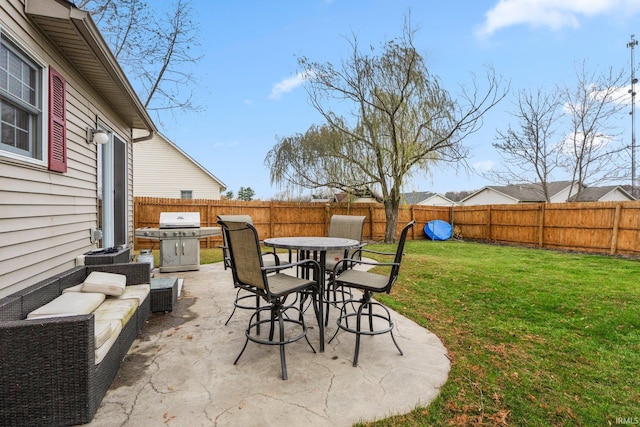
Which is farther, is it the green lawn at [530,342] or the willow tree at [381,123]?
the willow tree at [381,123]

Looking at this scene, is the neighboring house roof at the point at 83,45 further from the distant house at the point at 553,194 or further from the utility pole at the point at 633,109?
the distant house at the point at 553,194

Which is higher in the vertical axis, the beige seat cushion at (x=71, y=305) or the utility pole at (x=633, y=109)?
the utility pole at (x=633, y=109)

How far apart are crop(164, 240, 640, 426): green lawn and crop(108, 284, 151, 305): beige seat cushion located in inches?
88.2

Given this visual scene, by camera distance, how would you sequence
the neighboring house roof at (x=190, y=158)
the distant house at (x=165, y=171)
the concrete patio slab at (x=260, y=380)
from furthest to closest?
the distant house at (x=165, y=171)
the neighboring house roof at (x=190, y=158)
the concrete patio slab at (x=260, y=380)

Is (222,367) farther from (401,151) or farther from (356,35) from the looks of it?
(356,35)

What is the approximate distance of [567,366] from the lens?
7.91 ft

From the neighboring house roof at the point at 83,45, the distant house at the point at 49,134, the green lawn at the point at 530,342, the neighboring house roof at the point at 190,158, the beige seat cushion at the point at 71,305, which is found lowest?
the green lawn at the point at 530,342

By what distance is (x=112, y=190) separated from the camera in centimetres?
462

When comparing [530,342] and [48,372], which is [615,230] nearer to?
[530,342]

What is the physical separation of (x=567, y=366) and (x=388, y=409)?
1.63 metres

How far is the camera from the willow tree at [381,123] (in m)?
9.70

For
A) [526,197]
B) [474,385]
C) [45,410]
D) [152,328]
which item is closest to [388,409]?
[474,385]

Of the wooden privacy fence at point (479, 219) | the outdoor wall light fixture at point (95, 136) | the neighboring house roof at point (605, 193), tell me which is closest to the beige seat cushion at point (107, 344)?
the outdoor wall light fixture at point (95, 136)

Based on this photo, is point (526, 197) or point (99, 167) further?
point (526, 197)
